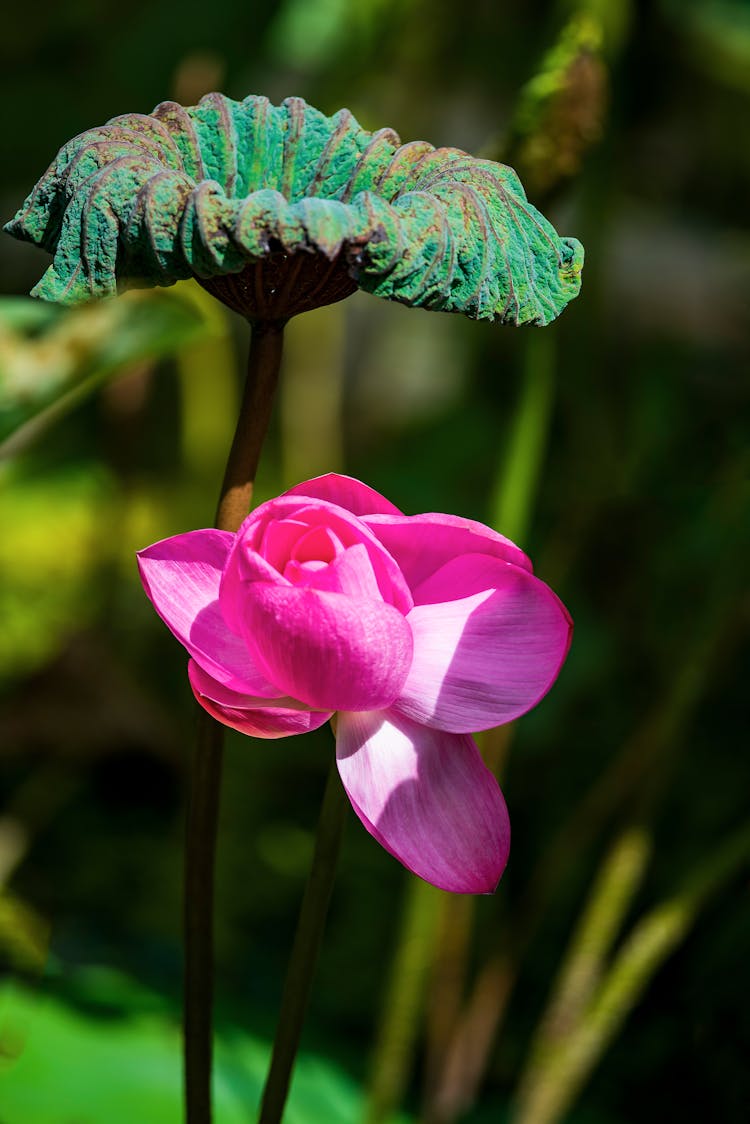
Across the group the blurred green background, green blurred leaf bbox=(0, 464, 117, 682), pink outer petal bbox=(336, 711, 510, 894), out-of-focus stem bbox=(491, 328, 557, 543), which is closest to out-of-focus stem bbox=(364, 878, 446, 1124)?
the blurred green background

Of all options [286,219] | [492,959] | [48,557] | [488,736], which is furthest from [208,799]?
[48,557]

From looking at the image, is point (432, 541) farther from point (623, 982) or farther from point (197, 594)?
point (623, 982)

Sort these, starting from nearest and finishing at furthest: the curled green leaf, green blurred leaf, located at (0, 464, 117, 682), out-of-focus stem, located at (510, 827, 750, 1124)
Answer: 1. the curled green leaf
2. out-of-focus stem, located at (510, 827, 750, 1124)
3. green blurred leaf, located at (0, 464, 117, 682)

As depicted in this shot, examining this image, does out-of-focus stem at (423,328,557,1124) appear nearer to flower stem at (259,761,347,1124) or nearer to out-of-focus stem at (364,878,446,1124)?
out-of-focus stem at (364,878,446,1124)

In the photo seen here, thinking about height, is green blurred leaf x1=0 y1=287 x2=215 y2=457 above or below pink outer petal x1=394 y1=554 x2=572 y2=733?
above

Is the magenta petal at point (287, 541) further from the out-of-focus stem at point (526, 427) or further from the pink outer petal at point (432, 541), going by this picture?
the out-of-focus stem at point (526, 427)

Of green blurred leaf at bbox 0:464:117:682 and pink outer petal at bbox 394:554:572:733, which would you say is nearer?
pink outer petal at bbox 394:554:572:733

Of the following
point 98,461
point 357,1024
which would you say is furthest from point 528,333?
point 98,461
